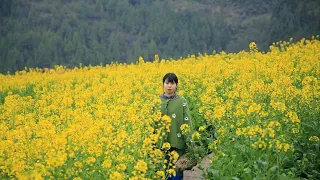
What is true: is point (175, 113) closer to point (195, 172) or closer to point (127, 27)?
point (195, 172)

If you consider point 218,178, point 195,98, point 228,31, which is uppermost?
point 228,31

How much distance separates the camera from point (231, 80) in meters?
11.5

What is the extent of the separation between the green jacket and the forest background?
58782 mm

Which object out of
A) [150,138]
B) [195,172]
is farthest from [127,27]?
[150,138]

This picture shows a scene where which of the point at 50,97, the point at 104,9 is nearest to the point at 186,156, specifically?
the point at 50,97

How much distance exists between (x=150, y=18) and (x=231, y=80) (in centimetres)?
8354

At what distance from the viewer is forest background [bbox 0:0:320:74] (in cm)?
7831

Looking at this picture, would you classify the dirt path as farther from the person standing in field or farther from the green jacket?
the green jacket

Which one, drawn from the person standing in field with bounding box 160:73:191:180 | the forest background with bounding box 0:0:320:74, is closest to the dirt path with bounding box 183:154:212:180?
the person standing in field with bounding box 160:73:191:180

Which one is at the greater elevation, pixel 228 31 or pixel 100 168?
pixel 228 31

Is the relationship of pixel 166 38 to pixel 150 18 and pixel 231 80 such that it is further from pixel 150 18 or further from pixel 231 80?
pixel 231 80

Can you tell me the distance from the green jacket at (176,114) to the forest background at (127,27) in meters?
58.8

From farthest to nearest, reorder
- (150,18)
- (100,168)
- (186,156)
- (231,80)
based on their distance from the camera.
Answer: (150,18), (231,80), (186,156), (100,168)

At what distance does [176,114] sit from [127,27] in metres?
89.7
